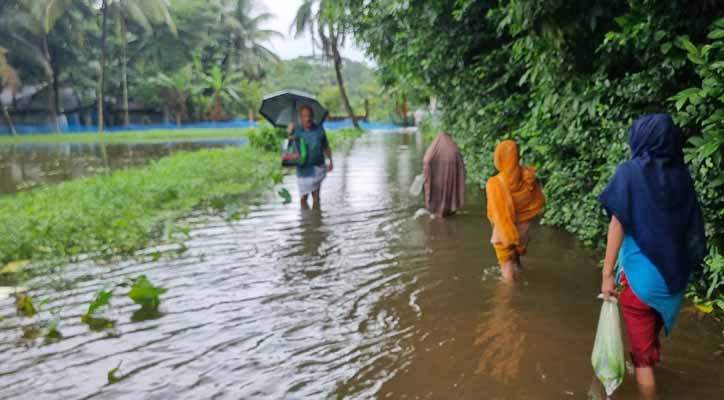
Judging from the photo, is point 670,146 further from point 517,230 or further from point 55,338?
point 55,338

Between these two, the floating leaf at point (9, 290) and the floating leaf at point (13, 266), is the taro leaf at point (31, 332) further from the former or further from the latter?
the floating leaf at point (13, 266)

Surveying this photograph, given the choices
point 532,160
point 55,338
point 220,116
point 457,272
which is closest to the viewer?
point 55,338

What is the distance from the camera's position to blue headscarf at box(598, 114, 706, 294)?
3189mm

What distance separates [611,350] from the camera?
3.38 meters

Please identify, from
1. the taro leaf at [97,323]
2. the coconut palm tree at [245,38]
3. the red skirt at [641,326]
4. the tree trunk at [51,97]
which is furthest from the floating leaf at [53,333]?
the coconut palm tree at [245,38]

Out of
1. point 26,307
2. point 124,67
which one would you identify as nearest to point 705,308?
point 26,307

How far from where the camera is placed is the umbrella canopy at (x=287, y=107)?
33.4ft

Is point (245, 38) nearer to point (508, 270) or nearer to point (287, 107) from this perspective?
point (287, 107)

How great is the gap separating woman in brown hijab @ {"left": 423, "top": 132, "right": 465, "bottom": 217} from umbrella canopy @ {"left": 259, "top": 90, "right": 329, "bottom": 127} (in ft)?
6.51

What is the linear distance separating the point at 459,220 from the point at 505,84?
6.61 ft

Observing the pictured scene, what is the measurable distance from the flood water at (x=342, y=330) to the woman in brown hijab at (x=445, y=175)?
4.48ft

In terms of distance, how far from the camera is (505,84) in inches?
358

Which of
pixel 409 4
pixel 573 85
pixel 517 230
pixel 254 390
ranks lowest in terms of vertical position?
pixel 254 390

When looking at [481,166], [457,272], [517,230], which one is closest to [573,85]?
[517,230]
